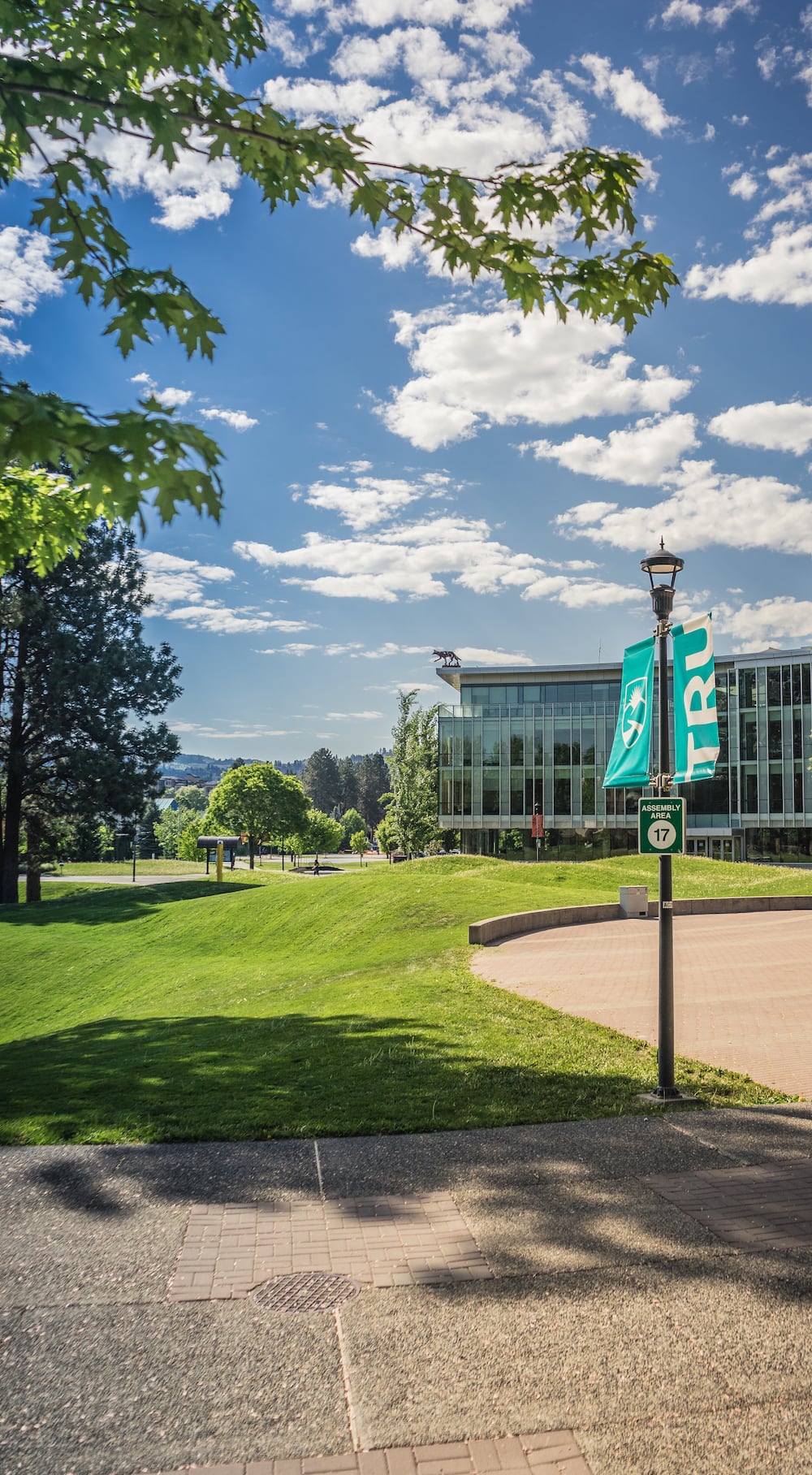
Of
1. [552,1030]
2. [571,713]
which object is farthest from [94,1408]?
[571,713]

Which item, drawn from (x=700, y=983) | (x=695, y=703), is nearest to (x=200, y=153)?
(x=695, y=703)

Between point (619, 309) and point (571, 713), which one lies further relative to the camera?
point (571, 713)

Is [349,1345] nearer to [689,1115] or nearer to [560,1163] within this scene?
[560,1163]

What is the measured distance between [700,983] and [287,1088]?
26.2 ft

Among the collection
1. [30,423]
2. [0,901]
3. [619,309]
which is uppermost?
[619,309]

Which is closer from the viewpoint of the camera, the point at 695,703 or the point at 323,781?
the point at 695,703

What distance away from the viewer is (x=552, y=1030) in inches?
420

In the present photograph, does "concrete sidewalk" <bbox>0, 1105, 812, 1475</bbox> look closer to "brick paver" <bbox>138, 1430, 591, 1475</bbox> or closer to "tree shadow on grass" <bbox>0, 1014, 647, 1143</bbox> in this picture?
"brick paver" <bbox>138, 1430, 591, 1475</bbox>

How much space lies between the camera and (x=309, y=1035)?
35.9 ft

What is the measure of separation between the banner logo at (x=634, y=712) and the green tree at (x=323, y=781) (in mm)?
169452

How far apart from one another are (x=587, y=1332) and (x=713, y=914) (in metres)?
22.3

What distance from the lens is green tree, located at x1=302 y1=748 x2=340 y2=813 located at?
178000 millimetres

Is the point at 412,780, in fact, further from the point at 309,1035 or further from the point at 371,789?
the point at 371,789

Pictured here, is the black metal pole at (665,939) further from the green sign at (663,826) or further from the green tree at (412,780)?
the green tree at (412,780)
